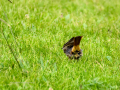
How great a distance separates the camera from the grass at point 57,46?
245 centimetres

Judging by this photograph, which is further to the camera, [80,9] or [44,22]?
[80,9]

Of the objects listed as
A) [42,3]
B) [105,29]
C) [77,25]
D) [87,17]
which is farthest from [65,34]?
[42,3]

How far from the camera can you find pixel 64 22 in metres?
4.46

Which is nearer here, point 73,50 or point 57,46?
point 73,50

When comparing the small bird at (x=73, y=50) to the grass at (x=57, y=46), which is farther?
the small bird at (x=73, y=50)

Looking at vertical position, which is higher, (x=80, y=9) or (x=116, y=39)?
(x=80, y=9)

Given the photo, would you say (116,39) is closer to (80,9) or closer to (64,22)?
(64,22)

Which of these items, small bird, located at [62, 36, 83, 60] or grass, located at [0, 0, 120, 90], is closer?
grass, located at [0, 0, 120, 90]

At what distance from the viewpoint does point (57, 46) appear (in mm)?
3398

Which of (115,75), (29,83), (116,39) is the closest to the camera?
(29,83)

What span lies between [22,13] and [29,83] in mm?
2484

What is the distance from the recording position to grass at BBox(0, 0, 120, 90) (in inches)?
96.6

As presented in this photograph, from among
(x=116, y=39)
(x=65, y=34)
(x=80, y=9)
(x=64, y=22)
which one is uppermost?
(x=80, y=9)

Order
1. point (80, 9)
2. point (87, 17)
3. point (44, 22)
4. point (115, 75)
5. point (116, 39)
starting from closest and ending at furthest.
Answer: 1. point (115, 75)
2. point (116, 39)
3. point (44, 22)
4. point (87, 17)
5. point (80, 9)
